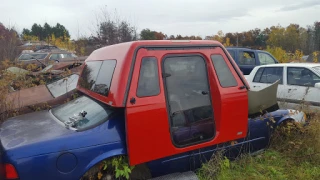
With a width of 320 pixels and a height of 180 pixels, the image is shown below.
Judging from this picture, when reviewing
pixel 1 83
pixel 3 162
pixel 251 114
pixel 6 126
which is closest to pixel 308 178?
pixel 251 114

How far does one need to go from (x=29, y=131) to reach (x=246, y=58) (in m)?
10.0

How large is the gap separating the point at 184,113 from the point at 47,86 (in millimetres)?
3679

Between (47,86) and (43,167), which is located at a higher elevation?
(47,86)

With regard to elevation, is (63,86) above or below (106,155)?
above

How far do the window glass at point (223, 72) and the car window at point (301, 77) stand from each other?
13.5 feet

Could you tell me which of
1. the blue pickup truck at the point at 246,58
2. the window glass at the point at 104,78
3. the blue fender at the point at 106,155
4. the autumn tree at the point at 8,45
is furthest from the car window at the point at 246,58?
the autumn tree at the point at 8,45

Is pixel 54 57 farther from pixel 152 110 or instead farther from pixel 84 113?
pixel 152 110

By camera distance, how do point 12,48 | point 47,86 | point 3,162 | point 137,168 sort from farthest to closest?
point 12,48 → point 47,86 → point 137,168 → point 3,162

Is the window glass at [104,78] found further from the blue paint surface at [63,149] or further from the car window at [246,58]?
the car window at [246,58]

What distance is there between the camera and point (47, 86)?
18.0 feet

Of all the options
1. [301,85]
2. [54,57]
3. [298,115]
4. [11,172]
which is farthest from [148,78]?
[54,57]

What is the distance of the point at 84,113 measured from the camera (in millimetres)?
2979

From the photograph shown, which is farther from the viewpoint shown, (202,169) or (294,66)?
(294,66)

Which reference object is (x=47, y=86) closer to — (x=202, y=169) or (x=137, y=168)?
(x=137, y=168)
